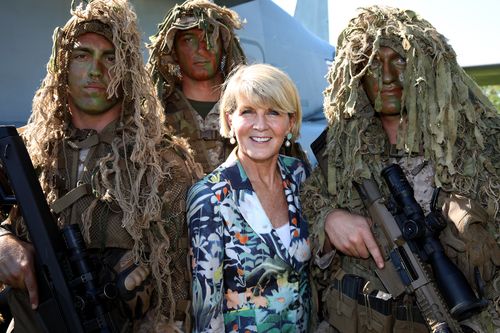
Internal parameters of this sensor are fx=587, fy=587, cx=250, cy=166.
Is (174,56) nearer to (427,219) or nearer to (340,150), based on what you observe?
(340,150)

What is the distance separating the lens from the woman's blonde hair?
2.46 meters

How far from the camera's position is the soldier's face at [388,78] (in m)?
2.69

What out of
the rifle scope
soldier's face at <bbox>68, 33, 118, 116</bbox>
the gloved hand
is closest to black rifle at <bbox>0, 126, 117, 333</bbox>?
soldier's face at <bbox>68, 33, 118, 116</bbox>

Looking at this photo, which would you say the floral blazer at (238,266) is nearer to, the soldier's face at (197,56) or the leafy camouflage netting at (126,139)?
the leafy camouflage netting at (126,139)

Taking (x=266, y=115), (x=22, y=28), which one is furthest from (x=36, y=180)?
(x=22, y=28)

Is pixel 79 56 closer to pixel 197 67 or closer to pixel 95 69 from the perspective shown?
pixel 95 69

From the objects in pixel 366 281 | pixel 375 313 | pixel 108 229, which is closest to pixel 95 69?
pixel 108 229

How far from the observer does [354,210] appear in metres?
2.77

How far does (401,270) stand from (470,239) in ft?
1.02

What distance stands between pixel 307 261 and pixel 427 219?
0.54 metres

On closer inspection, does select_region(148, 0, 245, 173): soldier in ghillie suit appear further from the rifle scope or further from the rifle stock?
the rifle scope

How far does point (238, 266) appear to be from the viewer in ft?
7.84

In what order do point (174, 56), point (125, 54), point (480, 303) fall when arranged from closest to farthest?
1. point (480, 303)
2. point (125, 54)
3. point (174, 56)

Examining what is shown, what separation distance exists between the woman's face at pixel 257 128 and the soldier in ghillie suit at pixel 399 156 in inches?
14.1
